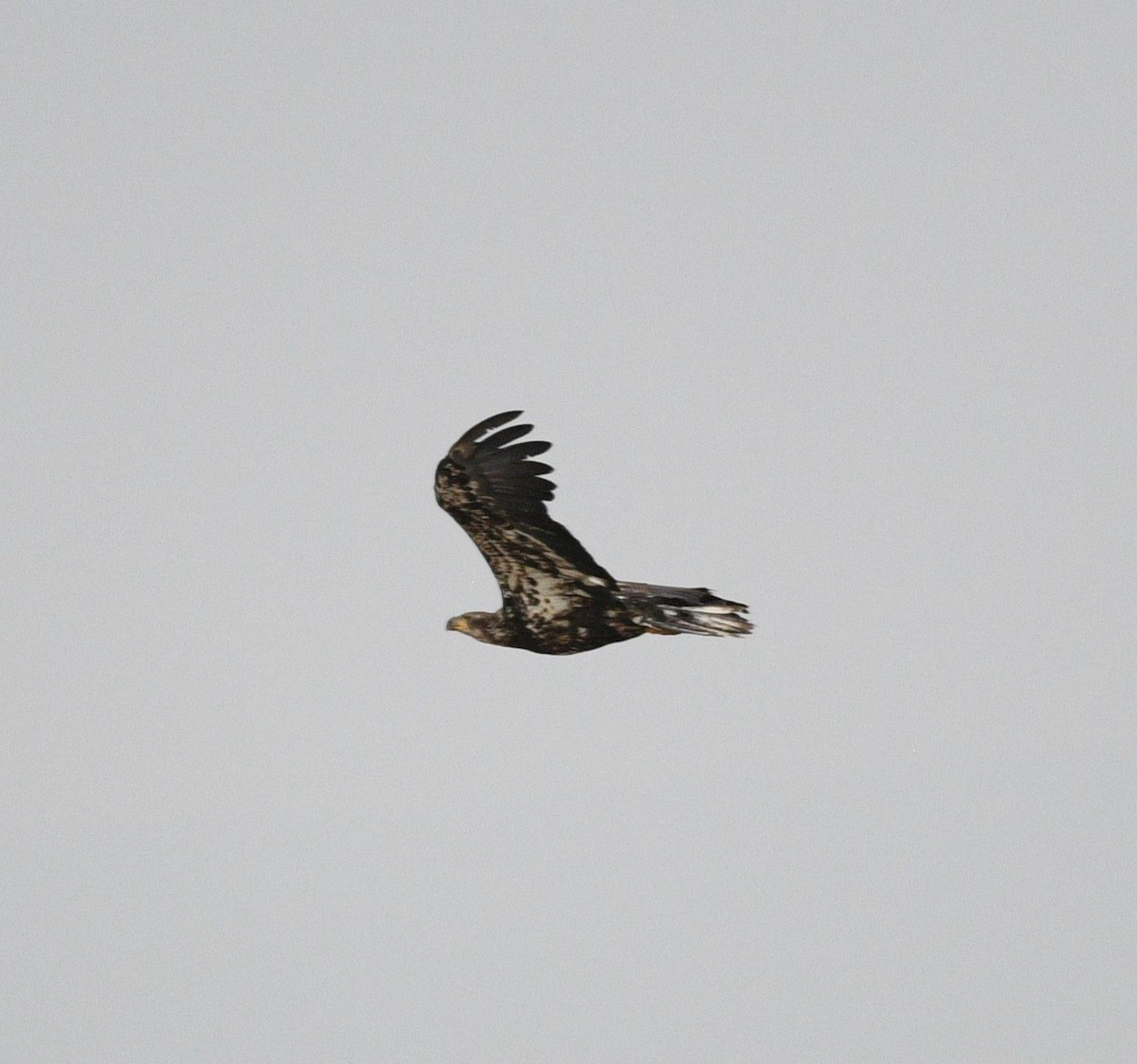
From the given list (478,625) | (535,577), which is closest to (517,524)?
(535,577)

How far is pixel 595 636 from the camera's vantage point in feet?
66.6

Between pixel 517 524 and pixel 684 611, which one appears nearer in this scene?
pixel 517 524

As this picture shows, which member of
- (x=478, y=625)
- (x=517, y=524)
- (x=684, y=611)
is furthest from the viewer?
(x=478, y=625)

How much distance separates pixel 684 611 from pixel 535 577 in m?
1.28

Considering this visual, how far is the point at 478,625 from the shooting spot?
68.3 feet

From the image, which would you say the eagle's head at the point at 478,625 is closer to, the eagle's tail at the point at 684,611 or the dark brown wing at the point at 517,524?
the dark brown wing at the point at 517,524

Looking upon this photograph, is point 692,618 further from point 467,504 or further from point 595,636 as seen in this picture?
point 467,504

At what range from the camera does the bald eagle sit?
→ 19188mm

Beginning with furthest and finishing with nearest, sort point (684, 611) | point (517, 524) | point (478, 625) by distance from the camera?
point (478, 625) < point (684, 611) < point (517, 524)

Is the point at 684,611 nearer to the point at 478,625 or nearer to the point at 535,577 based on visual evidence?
the point at 535,577

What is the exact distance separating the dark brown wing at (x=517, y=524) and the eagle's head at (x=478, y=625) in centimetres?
38

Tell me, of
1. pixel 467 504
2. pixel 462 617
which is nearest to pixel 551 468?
pixel 467 504

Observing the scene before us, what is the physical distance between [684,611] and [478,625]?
1.79m

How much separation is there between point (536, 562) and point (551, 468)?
3.45 feet
